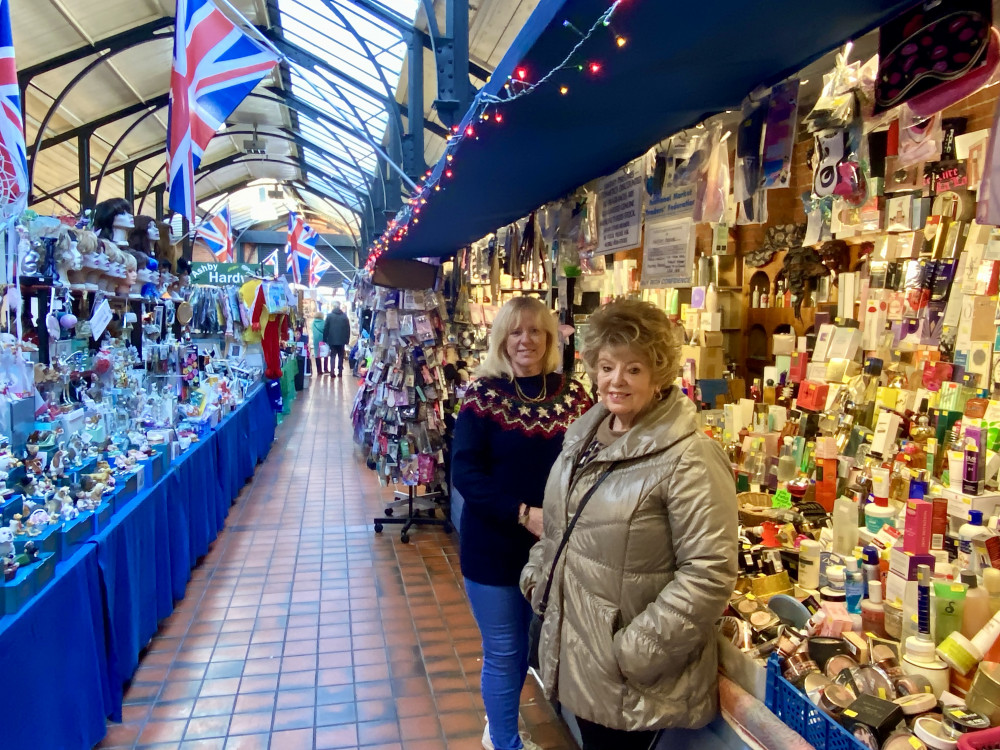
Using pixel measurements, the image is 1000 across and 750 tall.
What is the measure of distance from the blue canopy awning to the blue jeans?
1.44 metres

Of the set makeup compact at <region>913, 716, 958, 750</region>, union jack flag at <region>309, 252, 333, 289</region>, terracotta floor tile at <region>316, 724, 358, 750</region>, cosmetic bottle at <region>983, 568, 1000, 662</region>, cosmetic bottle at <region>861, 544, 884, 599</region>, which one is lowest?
terracotta floor tile at <region>316, 724, 358, 750</region>

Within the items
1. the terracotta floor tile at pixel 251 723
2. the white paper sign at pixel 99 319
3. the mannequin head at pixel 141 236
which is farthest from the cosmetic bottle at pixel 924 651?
A: the mannequin head at pixel 141 236

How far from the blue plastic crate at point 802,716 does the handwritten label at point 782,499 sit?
1135mm

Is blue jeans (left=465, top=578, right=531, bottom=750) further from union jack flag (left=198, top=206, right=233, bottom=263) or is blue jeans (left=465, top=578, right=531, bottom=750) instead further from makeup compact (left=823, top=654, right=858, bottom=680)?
union jack flag (left=198, top=206, right=233, bottom=263)

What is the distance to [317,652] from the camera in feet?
11.6

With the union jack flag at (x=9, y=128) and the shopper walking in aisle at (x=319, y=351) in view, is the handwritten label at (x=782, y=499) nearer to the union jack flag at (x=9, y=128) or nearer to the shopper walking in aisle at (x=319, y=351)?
the union jack flag at (x=9, y=128)

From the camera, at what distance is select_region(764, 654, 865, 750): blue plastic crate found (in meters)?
1.42

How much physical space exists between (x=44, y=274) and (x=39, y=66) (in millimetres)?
5986

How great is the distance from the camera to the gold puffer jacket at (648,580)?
1.43 metres

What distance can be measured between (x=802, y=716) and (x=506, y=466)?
1.09 m

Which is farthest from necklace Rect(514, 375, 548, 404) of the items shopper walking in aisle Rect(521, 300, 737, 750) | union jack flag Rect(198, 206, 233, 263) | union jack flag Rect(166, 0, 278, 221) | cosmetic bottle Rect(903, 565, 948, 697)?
union jack flag Rect(198, 206, 233, 263)

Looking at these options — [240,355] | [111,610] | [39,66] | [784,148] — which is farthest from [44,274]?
[39,66]

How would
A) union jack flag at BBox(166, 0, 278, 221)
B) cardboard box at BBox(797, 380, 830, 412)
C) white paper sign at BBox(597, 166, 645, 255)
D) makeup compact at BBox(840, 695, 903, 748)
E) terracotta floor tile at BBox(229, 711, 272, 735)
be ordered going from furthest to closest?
union jack flag at BBox(166, 0, 278, 221) < cardboard box at BBox(797, 380, 830, 412) < terracotta floor tile at BBox(229, 711, 272, 735) < white paper sign at BBox(597, 166, 645, 255) < makeup compact at BBox(840, 695, 903, 748)

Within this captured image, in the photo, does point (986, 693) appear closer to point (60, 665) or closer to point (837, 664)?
point (837, 664)
